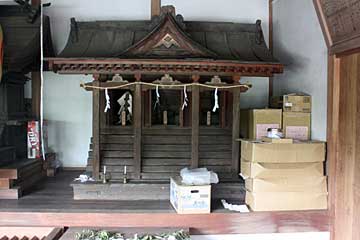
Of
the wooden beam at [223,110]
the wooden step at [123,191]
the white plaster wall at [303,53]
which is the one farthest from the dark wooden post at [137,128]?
the white plaster wall at [303,53]

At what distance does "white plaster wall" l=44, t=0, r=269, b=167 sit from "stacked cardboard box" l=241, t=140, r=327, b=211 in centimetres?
172

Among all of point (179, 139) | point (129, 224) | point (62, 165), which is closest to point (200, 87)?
point (179, 139)

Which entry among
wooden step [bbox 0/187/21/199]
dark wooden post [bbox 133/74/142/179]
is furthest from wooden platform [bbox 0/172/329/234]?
dark wooden post [bbox 133/74/142/179]

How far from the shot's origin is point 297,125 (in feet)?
11.9

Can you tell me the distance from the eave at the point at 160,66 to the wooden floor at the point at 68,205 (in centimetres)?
130

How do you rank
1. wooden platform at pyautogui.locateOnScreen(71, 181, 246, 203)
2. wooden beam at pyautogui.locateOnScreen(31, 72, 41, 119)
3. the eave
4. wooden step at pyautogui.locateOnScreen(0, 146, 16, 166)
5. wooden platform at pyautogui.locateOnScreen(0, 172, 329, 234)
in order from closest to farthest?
wooden platform at pyautogui.locateOnScreen(0, 172, 329, 234) → the eave → wooden platform at pyautogui.locateOnScreen(71, 181, 246, 203) → wooden step at pyautogui.locateOnScreen(0, 146, 16, 166) → wooden beam at pyautogui.locateOnScreen(31, 72, 41, 119)

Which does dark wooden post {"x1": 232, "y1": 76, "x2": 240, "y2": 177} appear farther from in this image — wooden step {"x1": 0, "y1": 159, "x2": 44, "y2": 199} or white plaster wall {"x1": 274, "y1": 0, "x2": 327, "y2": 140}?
wooden step {"x1": 0, "y1": 159, "x2": 44, "y2": 199}

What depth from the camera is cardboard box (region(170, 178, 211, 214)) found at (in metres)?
3.09

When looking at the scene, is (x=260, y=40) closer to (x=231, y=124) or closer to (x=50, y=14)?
(x=231, y=124)

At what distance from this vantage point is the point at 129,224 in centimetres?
305

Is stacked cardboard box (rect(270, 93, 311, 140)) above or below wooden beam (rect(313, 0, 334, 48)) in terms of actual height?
below

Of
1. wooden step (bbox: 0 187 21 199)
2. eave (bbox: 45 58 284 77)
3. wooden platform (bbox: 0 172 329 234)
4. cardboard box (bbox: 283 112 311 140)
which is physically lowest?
wooden platform (bbox: 0 172 329 234)

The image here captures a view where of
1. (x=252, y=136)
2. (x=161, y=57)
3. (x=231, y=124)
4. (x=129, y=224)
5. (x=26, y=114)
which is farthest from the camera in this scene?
(x=26, y=114)

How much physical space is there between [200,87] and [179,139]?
669 mm
